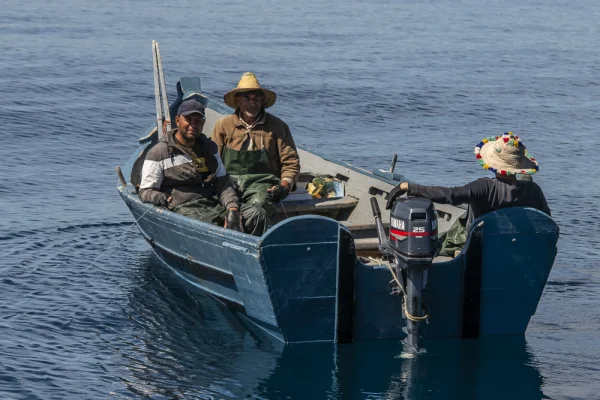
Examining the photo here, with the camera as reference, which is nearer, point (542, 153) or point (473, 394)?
point (473, 394)

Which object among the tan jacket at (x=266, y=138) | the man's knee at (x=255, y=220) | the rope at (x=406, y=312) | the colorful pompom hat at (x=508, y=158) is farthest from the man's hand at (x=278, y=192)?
the colorful pompom hat at (x=508, y=158)

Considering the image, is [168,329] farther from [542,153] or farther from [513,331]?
[542,153]

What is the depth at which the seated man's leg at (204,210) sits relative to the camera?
31.7 ft

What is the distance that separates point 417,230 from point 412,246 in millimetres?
137

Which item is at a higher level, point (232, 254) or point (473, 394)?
point (232, 254)

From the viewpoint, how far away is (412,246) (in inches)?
323

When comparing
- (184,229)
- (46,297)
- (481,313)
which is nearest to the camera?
(481,313)

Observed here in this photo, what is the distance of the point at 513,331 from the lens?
9117mm

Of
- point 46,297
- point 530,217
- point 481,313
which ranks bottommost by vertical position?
point 46,297

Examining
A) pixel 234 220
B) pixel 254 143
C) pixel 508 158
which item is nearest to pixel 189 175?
pixel 234 220

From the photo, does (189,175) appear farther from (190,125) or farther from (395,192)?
(395,192)

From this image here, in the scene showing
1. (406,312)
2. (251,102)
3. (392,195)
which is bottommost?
(406,312)

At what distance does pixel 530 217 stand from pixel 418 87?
1574 cm

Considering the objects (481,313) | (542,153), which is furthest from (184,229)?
(542,153)
